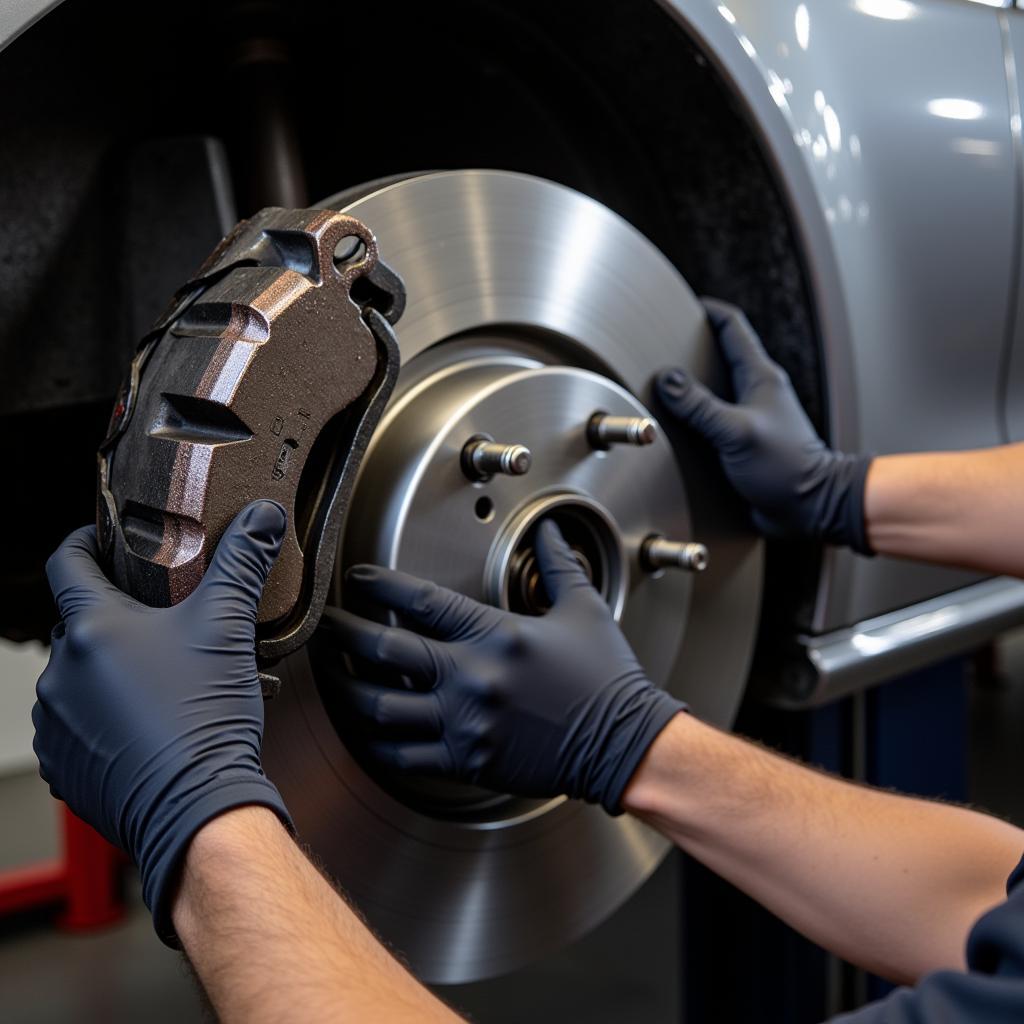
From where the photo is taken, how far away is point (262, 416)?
1.55 ft

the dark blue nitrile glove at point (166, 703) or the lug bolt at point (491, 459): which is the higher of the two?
the lug bolt at point (491, 459)

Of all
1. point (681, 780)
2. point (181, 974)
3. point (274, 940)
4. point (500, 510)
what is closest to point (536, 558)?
point (500, 510)

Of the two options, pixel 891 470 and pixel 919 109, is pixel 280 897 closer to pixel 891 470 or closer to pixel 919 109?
pixel 891 470

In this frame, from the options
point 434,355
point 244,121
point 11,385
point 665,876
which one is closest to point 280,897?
→ point 434,355

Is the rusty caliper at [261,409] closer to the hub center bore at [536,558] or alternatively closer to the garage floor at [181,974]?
the hub center bore at [536,558]

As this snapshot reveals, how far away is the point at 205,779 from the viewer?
0.46 meters

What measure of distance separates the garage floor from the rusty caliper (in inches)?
33.3

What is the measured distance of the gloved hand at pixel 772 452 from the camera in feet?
2.60

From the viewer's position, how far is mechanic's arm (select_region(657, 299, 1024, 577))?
798mm

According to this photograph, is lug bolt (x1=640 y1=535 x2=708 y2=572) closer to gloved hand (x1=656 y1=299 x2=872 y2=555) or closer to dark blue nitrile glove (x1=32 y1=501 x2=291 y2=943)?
gloved hand (x1=656 y1=299 x2=872 y2=555)

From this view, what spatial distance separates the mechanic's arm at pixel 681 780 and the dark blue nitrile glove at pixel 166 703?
0.12 meters

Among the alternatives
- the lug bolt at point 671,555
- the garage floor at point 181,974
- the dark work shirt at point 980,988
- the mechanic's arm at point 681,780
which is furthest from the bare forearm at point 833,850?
the garage floor at point 181,974

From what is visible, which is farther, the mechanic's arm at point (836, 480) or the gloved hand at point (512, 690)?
the mechanic's arm at point (836, 480)

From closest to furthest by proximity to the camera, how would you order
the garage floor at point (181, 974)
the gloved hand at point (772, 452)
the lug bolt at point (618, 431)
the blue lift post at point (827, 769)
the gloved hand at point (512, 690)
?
the gloved hand at point (512, 690), the lug bolt at point (618, 431), the gloved hand at point (772, 452), the blue lift post at point (827, 769), the garage floor at point (181, 974)
